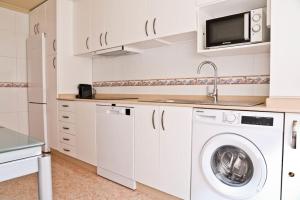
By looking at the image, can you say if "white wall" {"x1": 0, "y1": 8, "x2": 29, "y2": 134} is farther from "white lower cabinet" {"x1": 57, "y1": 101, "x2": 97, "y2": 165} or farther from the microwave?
the microwave

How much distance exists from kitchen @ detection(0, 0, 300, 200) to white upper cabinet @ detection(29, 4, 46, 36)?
2cm

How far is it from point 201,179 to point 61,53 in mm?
2609

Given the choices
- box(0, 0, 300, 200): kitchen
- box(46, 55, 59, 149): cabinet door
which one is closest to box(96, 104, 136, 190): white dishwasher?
box(0, 0, 300, 200): kitchen

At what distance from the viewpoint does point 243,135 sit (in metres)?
1.41

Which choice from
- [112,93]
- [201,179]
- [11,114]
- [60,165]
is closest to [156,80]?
[112,93]

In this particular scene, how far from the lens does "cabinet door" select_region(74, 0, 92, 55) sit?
9.77ft

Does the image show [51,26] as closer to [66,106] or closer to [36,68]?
[36,68]

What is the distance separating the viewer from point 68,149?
115 inches

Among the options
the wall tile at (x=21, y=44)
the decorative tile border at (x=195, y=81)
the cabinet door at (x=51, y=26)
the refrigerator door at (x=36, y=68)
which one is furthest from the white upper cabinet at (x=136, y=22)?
the wall tile at (x=21, y=44)

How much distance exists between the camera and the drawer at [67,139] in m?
2.85

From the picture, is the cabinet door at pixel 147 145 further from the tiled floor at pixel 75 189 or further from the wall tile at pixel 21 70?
the wall tile at pixel 21 70

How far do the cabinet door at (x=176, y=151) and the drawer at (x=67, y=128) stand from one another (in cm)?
152

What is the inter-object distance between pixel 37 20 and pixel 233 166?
12.0ft

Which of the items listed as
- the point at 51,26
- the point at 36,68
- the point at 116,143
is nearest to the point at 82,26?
the point at 51,26
